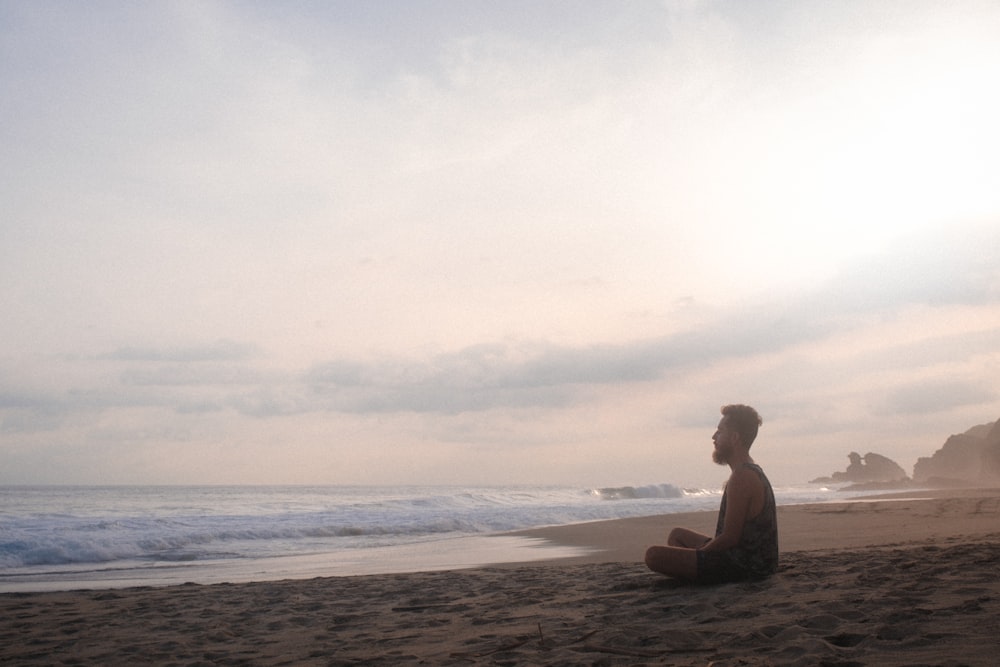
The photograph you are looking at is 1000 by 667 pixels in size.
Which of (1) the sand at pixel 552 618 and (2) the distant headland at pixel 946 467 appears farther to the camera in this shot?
(2) the distant headland at pixel 946 467

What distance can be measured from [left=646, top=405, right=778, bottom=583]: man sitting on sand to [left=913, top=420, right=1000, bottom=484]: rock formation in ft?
208

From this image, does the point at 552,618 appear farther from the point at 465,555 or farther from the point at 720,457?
the point at 465,555

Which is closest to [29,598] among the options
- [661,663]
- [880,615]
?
[661,663]

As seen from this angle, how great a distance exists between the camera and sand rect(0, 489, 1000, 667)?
3.69 metres

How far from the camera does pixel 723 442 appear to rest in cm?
585

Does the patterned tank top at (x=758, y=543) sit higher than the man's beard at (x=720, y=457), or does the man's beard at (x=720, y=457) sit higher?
the man's beard at (x=720, y=457)

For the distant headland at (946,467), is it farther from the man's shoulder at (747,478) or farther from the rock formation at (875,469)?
the man's shoulder at (747,478)

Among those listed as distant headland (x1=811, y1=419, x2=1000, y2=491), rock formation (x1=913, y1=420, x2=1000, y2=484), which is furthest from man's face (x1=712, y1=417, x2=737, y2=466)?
rock formation (x1=913, y1=420, x2=1000, y2=484)

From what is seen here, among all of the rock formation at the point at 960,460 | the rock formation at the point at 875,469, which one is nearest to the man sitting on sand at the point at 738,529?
the rock formation at the point at 960,460

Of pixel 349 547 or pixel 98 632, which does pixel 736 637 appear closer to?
pixel 98 632

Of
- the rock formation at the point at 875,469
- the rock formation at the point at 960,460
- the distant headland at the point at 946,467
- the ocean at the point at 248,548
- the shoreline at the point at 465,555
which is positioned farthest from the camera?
the rock formation at the point at 875,469

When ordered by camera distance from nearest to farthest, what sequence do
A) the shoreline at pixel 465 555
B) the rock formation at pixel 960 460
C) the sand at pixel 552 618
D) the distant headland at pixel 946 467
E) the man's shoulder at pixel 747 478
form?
the sand at pixel 552 618, the man's shoulder at pixel 747 478, the shoreline at pixel 465 555, the distant headland at pixel 946 467, the rock formation at pixel 960 460

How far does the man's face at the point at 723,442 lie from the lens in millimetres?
5812

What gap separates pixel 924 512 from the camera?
16156 millimetres
